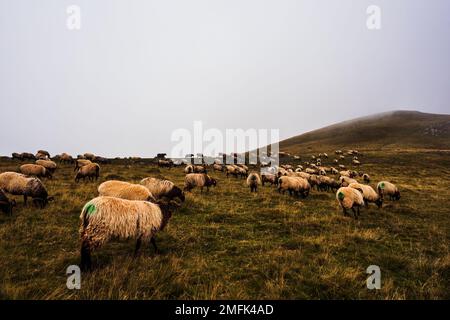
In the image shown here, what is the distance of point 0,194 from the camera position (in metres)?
9.56

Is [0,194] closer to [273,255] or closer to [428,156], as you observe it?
[273,255]

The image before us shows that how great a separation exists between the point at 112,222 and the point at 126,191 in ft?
13.9

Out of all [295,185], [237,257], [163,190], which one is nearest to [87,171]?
[163,190]

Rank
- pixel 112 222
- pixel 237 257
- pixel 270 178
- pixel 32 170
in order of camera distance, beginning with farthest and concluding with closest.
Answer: pixel 270 178 < pixel 32 170 < pixel 237 257 < pixel 112 222

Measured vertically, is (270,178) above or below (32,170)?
below

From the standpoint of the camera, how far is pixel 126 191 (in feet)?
32.4

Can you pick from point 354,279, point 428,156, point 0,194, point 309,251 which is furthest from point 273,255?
point 428,156

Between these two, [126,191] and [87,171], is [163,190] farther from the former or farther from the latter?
[87,171]

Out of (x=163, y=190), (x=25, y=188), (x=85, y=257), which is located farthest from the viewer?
(x=163, y=190)

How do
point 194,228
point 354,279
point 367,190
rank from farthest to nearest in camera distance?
point 367,190 → point 194,228 → point 354,279

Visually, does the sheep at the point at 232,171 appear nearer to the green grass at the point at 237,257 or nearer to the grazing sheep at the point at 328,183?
the grazing sheep at the point at 328,183

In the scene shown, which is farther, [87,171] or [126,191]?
[87,171]

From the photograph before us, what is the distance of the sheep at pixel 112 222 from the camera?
5613 millimetres

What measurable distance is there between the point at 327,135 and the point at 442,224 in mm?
108965
